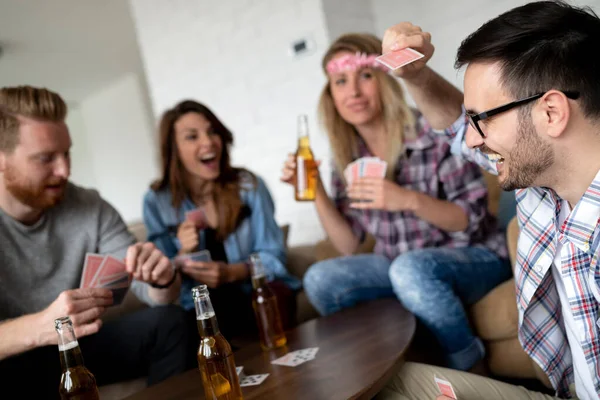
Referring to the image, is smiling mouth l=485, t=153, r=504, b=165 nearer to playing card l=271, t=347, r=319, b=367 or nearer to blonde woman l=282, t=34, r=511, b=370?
blonde woman l=282, t=34, r=511, b=370

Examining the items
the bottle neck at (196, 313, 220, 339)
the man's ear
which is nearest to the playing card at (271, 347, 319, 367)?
the bottle neck at (196, 313, 220, 339)

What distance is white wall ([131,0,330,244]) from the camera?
298 centimetres

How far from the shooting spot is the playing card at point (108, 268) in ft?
5.23

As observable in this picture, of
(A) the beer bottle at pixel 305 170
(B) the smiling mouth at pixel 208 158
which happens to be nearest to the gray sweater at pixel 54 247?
(B) the smiling mouth at pixel 208 158

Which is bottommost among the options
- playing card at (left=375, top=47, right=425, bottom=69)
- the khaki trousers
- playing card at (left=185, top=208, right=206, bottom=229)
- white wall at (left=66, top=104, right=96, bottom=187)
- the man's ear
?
the khaki trousers

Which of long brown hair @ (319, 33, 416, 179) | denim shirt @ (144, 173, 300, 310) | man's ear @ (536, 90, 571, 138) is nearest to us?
man's ear @ (536, 90, 571, 138)

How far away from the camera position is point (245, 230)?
7.72 ft

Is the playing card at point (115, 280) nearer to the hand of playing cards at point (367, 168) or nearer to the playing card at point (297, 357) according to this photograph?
the playing card at point (297, 357)

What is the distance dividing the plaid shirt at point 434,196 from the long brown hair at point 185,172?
0.64 m

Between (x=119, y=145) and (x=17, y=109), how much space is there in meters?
6.49

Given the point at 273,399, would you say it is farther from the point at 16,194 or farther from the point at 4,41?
the point at 4,41

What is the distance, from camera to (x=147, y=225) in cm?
241

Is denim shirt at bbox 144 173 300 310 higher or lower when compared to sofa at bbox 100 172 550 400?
higher

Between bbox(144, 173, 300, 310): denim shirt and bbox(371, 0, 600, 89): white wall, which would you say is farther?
bbox(144, 173, 300, 310): denim shirt
